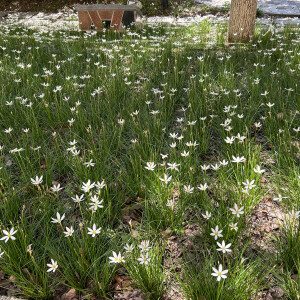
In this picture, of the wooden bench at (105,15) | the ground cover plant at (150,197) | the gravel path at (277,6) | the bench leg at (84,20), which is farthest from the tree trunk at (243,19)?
the gravel path at (277,6)

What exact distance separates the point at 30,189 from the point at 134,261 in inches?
47.4

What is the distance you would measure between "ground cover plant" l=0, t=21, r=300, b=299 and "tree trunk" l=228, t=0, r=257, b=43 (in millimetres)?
1775

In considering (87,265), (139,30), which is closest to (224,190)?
(87,265)

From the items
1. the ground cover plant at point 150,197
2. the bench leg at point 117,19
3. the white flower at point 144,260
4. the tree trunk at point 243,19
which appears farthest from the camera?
the bench leg at point 117,19

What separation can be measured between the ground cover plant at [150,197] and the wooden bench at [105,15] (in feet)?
13.8

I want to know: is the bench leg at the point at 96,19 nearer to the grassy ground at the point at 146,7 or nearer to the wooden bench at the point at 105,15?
the wooden bench at the point at 105,15

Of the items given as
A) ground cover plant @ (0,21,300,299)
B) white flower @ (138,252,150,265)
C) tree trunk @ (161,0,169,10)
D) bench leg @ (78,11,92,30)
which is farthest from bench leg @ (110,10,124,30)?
white flower @ (138,252,150,265)

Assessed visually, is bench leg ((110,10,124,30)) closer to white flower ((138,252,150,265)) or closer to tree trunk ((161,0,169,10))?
tree trunk ((161,0,169,10))

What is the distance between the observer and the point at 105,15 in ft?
26.6

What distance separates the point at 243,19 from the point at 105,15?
3759 mm

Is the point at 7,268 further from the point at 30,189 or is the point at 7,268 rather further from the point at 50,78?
the point at 50,78

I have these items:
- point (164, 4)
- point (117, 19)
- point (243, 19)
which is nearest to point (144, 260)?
point (243, 19)

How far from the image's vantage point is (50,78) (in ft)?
13.8

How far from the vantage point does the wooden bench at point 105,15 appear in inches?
314
